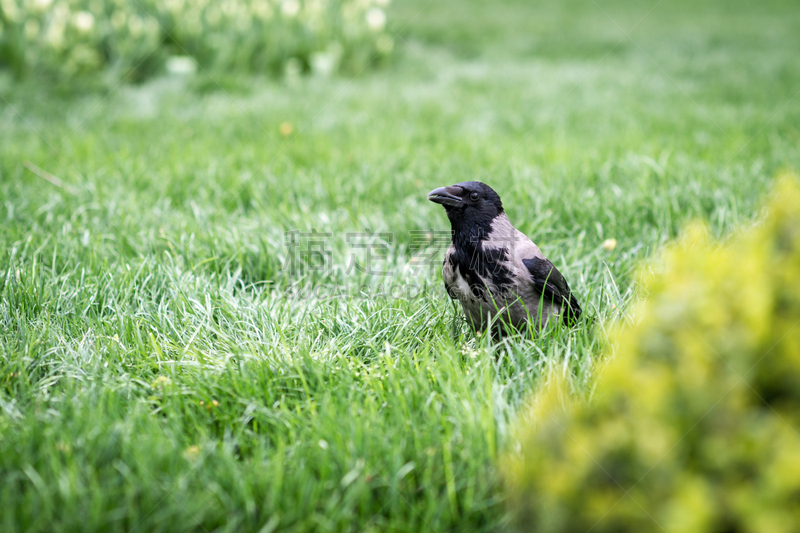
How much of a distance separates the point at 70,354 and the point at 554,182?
291 centimetres

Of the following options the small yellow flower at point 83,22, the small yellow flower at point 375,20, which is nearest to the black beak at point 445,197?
the small yellow flower at point 83,22

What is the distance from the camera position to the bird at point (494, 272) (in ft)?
7.08

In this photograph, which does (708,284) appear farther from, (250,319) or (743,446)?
(250,319)

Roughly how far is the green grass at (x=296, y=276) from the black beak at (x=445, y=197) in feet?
1.50

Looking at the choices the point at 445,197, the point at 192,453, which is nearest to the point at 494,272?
the point at 445,197

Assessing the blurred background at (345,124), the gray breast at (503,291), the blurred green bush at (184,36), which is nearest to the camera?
the gray breast at (503,291)

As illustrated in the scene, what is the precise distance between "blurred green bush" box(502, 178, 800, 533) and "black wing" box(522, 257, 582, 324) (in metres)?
1.10

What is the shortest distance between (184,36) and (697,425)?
764 cm

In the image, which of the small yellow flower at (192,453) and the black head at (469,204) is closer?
the small yellow flower at (192,453)

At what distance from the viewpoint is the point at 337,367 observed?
Result: 73.7 inches

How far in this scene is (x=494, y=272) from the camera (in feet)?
7.13

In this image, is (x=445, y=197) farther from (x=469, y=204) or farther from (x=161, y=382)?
(x=161, y=382)

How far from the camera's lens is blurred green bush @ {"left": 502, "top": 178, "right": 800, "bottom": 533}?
87 centimetres

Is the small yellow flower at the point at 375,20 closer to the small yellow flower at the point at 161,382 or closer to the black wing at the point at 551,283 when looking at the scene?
the black wing at the point at 551,283
